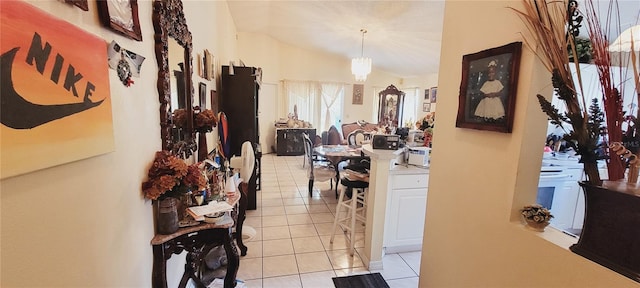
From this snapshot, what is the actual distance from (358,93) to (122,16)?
752 cm

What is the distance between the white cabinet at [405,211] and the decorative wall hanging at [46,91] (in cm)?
219

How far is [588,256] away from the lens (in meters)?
0.88

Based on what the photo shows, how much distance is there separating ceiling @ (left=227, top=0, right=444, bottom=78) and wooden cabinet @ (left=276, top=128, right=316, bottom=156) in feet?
7.49

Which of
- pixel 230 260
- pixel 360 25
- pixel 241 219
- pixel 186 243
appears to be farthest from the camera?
pixel 360 25

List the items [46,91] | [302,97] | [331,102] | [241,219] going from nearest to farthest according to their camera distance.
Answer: [46,91] → [241,219] → [302,97] → [331,102]

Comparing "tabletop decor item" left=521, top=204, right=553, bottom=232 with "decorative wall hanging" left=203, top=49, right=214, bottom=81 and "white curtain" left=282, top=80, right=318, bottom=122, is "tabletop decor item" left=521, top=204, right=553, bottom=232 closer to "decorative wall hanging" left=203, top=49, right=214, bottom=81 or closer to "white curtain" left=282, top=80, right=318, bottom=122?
"decorative wall hanging" left=203, top=49, right=214, bottom=81

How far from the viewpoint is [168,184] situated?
120cm

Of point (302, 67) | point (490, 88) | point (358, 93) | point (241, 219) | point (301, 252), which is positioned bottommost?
point (301, 252)

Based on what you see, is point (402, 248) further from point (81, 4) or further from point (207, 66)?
point (81, 4)

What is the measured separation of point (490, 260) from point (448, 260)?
0.31 meters

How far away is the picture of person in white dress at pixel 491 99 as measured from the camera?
1.19m

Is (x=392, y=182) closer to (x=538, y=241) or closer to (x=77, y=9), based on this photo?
(x=538, y=241)

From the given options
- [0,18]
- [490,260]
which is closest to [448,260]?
[490,260]

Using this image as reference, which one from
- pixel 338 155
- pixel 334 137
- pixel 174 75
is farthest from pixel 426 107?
pixel 174 75
